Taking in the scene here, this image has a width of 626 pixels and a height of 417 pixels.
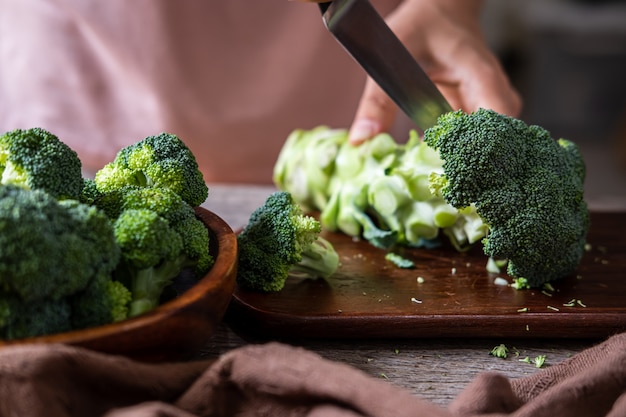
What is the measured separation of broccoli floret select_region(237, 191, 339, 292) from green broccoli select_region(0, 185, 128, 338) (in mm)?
328

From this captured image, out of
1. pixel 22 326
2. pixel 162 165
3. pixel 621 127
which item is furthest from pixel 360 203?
pixel 621 127

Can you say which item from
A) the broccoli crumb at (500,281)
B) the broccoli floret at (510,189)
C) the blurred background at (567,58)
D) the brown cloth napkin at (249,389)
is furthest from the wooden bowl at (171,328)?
the blurred background at (567,58)

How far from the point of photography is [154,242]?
0.94 m

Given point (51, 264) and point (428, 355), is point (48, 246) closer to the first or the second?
point (51, 264)

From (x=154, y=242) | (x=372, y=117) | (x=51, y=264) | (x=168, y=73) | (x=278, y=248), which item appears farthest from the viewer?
(x=168, y=73)

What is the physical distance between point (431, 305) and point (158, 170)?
481 mm

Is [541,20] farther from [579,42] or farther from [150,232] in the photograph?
[150,232]

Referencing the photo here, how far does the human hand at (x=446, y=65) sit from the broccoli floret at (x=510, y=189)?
1.50ft

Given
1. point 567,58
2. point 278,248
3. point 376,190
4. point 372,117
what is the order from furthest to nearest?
1. point 567,58
2. point 372,117
3. point 376,190
4. point 278,248

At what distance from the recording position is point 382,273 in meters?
1.33

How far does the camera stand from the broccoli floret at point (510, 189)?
120cm

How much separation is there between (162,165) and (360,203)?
525 millimetres

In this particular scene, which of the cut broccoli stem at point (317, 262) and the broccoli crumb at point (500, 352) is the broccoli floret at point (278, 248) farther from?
the broccoli crumb at point (500, 352)

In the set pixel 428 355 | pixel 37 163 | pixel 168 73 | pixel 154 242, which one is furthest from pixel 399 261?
pixel 168 73
